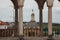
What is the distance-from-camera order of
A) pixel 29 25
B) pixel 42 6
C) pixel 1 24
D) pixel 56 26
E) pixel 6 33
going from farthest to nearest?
pixel 1 24 < pixel 56 26 < pixel 29 25 < pixel 6 33 < pixel 42 6

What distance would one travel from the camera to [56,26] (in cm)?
4344

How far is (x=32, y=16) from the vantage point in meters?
40.8

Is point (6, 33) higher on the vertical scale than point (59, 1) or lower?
lower

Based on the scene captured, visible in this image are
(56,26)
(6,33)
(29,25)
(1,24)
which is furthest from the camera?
(1,24)

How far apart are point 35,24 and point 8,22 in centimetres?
981

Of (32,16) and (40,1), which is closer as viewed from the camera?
(40,1)

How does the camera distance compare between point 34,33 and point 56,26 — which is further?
point 56,26

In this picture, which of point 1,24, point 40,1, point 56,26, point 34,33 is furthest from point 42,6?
point 1,24

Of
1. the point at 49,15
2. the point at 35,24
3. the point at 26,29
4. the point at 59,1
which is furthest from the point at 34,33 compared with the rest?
the point at 49,15

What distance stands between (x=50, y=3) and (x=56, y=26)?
1978 centimetres

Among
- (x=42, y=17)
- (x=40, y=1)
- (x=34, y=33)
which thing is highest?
(x=40, y=1)

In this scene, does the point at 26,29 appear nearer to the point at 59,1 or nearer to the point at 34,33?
the point at 34,33

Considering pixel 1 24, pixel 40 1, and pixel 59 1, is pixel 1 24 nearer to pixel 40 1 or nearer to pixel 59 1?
pixel 40 1

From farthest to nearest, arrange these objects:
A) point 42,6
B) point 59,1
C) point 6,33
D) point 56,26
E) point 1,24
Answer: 1. point 1,24
2. point 56,26
3. point 6,33
4. point 42,6
5. point 59,1
